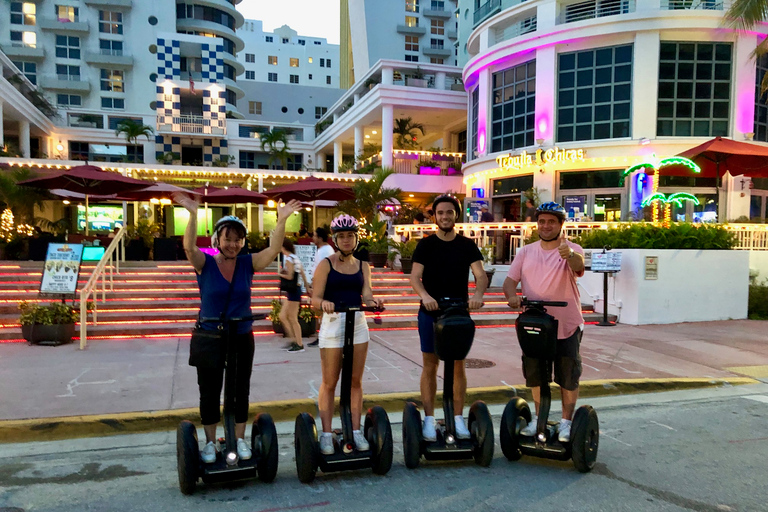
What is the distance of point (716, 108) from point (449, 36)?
3823 centimetres

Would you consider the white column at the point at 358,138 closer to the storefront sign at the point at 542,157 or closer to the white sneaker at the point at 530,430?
the storefront sign at the point at 542,157

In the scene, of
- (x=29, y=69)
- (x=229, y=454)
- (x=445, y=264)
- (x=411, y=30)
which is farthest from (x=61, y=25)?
(x=229, y=454)

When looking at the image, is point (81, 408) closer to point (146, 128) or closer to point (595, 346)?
point (595, 346)

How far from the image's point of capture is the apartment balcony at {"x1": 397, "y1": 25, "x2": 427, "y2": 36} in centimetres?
4750

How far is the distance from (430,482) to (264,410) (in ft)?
6.89

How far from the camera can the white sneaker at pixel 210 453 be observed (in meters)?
3.34

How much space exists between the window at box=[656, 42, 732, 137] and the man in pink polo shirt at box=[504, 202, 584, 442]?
1707 centimetres

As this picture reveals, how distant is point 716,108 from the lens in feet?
60.1

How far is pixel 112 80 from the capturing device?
42750 millimetres

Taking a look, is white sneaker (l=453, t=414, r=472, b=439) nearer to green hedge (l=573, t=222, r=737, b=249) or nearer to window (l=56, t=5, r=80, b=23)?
green hedge (l=573, t=222, r=737, b=249)

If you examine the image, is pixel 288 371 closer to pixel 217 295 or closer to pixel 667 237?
pixel 217 295

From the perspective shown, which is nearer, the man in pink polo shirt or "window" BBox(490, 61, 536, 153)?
the man in pink polo shirt

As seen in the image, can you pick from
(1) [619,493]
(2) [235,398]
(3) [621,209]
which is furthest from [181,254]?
(3) [621,209]

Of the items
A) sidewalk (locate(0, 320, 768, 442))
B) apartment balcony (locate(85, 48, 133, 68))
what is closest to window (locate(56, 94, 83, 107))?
apartment balcony (locate(85, 48, 133, 68))
